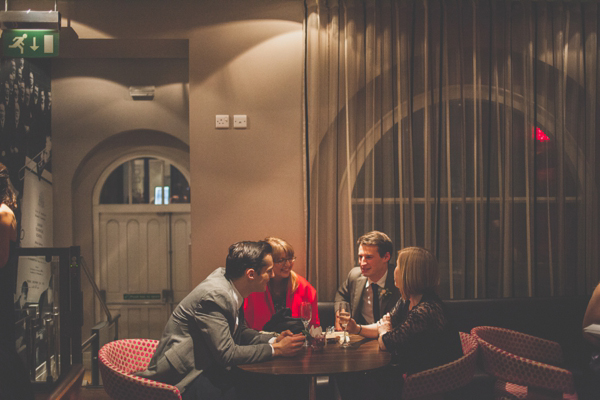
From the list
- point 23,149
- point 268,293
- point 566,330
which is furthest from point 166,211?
point 566,330

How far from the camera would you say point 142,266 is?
523 cm

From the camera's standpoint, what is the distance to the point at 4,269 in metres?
2.48

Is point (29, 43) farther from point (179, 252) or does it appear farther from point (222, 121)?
point (179, 252)

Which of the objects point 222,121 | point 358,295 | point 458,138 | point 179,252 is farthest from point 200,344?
point 179,252

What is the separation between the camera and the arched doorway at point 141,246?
205 inches

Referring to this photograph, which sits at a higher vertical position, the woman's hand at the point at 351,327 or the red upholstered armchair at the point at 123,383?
the woman's hand at the point at 351,327

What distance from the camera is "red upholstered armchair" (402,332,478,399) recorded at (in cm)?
218

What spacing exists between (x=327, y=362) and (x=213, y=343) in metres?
0.53

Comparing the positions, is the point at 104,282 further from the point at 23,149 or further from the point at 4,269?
the point at 4,269

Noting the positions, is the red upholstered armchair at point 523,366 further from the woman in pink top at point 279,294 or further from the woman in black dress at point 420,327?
the woman in pink top at point 279,294

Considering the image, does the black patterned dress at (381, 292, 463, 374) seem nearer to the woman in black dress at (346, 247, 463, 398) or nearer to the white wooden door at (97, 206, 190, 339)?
the woman in black dress at (346, 247, 463, 398)

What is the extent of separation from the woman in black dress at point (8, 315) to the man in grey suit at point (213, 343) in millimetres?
636

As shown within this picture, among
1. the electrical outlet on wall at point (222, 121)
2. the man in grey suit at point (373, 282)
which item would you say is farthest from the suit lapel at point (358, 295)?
the electrical outlet on wall at point (222, 121)

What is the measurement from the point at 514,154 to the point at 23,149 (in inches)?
166
